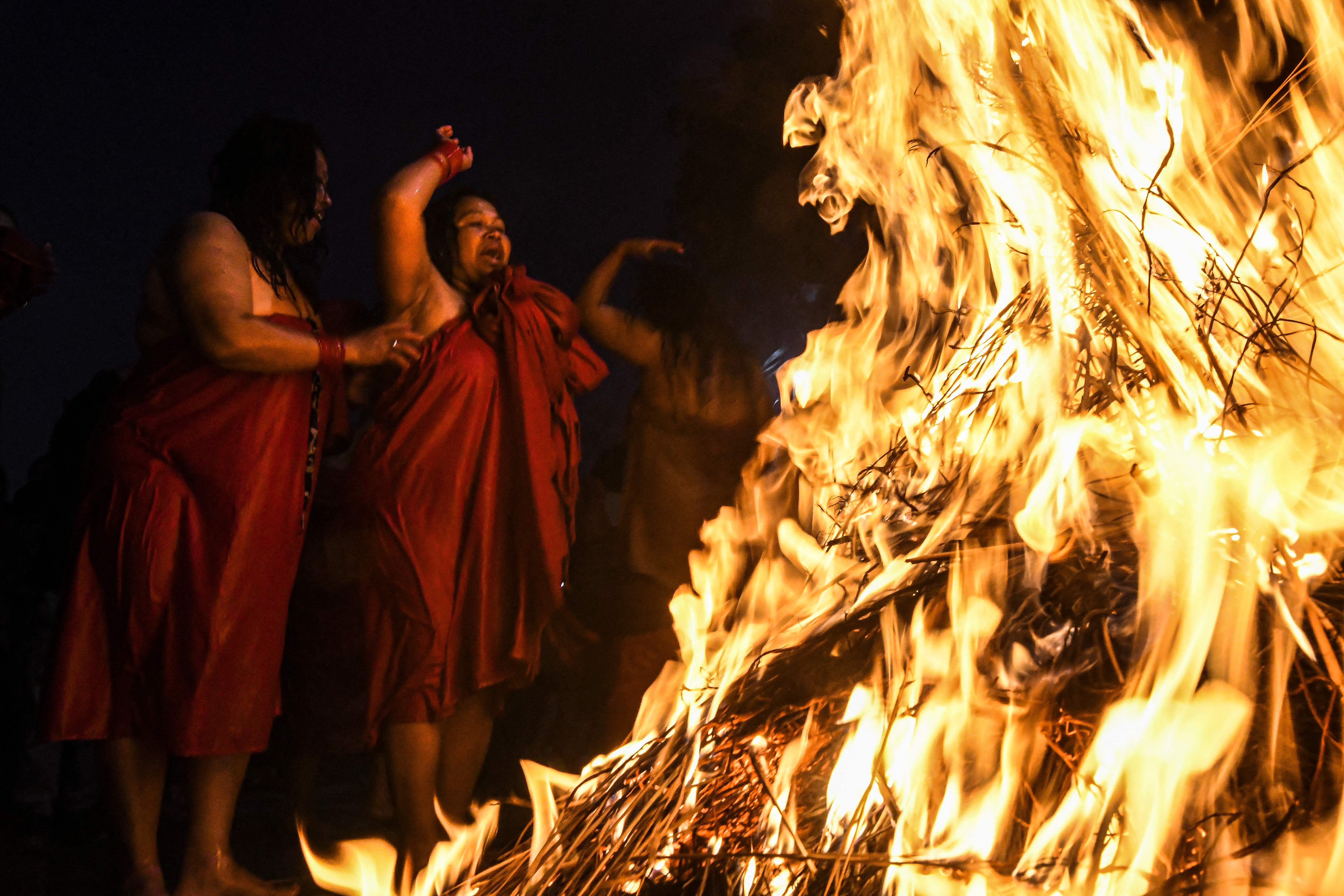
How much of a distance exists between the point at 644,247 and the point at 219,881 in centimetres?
183

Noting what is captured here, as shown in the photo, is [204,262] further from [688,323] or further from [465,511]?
[688,323]

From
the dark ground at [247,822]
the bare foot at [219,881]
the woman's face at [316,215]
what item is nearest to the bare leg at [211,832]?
the bare foot at [219,881]

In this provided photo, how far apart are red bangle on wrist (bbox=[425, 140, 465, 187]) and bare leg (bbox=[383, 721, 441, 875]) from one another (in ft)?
4.21

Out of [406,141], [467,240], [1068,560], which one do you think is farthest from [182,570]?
[406,141]

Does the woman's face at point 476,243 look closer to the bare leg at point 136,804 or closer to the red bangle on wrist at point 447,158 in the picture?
the red bangle on wrist at point 447,158

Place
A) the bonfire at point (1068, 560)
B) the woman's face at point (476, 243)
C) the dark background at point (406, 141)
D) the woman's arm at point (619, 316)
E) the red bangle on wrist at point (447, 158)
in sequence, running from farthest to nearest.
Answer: the dark background at point (406, 141) → the woman's arm at point (619, 316) → the woman's face at point (476, 243) → the red bangle on wrist at point (447, 158) → the bonfire at point (1068, 560)

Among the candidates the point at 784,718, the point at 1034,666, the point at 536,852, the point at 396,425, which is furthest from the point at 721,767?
the point at 396,425

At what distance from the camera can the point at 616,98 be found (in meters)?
3.69

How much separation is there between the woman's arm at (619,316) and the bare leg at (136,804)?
1.48 metres

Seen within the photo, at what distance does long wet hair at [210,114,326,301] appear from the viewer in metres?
2.14

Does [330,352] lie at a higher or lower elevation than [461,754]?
higher

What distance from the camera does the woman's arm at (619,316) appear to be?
2.65m

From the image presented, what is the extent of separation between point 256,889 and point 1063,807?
1.63 metres

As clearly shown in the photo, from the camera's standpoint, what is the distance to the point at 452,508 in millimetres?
2186
